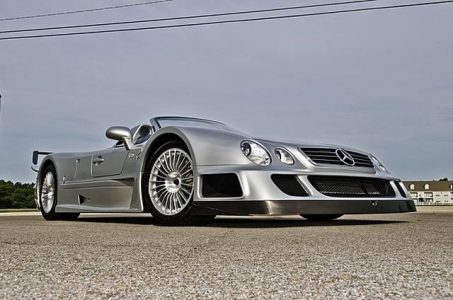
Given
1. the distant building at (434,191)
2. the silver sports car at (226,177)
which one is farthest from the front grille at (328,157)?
the distant building at (434,191)

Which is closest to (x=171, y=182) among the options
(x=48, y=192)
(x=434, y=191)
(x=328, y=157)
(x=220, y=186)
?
(x=220, y=186)

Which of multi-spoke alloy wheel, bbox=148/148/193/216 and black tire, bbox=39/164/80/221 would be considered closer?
multi-spoke alloy wheel, bbox=148/148/193/216

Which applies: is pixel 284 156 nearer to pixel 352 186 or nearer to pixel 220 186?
pixel 220 186

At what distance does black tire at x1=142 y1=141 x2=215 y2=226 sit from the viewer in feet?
15.6

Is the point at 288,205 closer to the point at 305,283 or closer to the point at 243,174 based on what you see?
the point at 243,174

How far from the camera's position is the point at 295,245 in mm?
2953

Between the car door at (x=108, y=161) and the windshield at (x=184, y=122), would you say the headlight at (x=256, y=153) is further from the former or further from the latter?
the car door at (x=108, y=161)

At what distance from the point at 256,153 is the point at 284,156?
26 cm

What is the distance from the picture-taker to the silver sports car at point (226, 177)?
4.46m

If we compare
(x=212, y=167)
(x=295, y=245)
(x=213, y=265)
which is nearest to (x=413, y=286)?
(x=213, y=265)

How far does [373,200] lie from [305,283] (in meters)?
3.39

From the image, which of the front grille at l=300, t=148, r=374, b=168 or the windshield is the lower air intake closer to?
the front grille at l=300, t=148, r=374, b=168

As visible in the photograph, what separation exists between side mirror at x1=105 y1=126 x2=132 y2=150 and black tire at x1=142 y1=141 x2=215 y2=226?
0.49m

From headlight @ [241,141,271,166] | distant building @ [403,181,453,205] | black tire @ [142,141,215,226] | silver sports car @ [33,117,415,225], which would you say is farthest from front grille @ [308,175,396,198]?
distant building @ [403,181,453,205]
